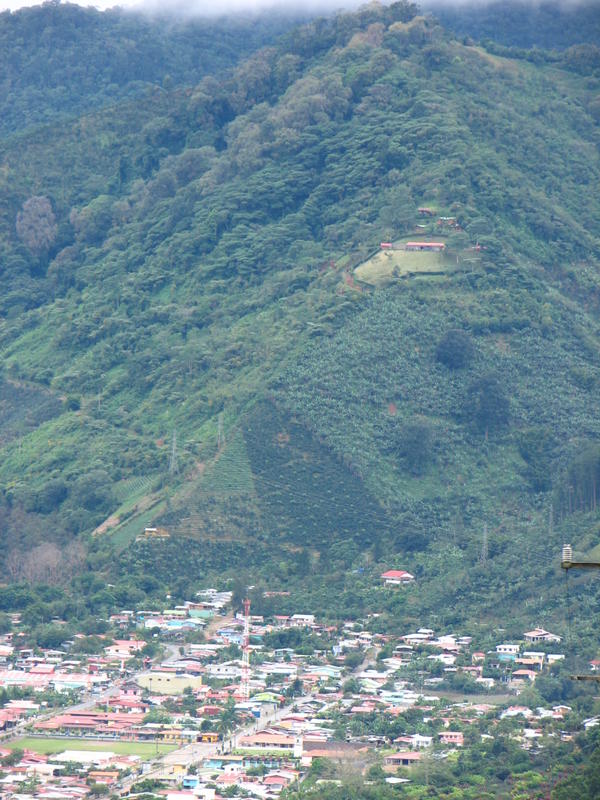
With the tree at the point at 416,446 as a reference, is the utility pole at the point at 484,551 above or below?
below

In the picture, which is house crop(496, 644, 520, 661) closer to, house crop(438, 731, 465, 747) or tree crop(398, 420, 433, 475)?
house crop(438, 731, 465, 747)

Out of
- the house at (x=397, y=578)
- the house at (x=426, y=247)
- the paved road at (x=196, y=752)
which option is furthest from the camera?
the house at (x=426, y=247)

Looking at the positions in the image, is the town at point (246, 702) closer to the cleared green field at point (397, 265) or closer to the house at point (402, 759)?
the house at point (402, 759)

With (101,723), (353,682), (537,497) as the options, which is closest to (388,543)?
(537,497)

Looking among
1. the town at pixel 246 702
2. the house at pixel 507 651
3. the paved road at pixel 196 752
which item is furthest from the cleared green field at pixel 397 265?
the paved road at pixel 196 752

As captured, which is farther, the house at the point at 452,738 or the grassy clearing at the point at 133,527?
the grassy clearing at the point at 133,527

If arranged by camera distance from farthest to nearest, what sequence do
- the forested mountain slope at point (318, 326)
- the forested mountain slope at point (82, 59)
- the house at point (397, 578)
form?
the forested mountain slope at point (82, 59)
the forested mountain slope at point (318, 326)
the house at point (397, 578)

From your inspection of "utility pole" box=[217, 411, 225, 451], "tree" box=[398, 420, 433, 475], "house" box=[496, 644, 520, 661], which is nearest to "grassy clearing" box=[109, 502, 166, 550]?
"utility pole" box=[217, 411, 225, 451]
